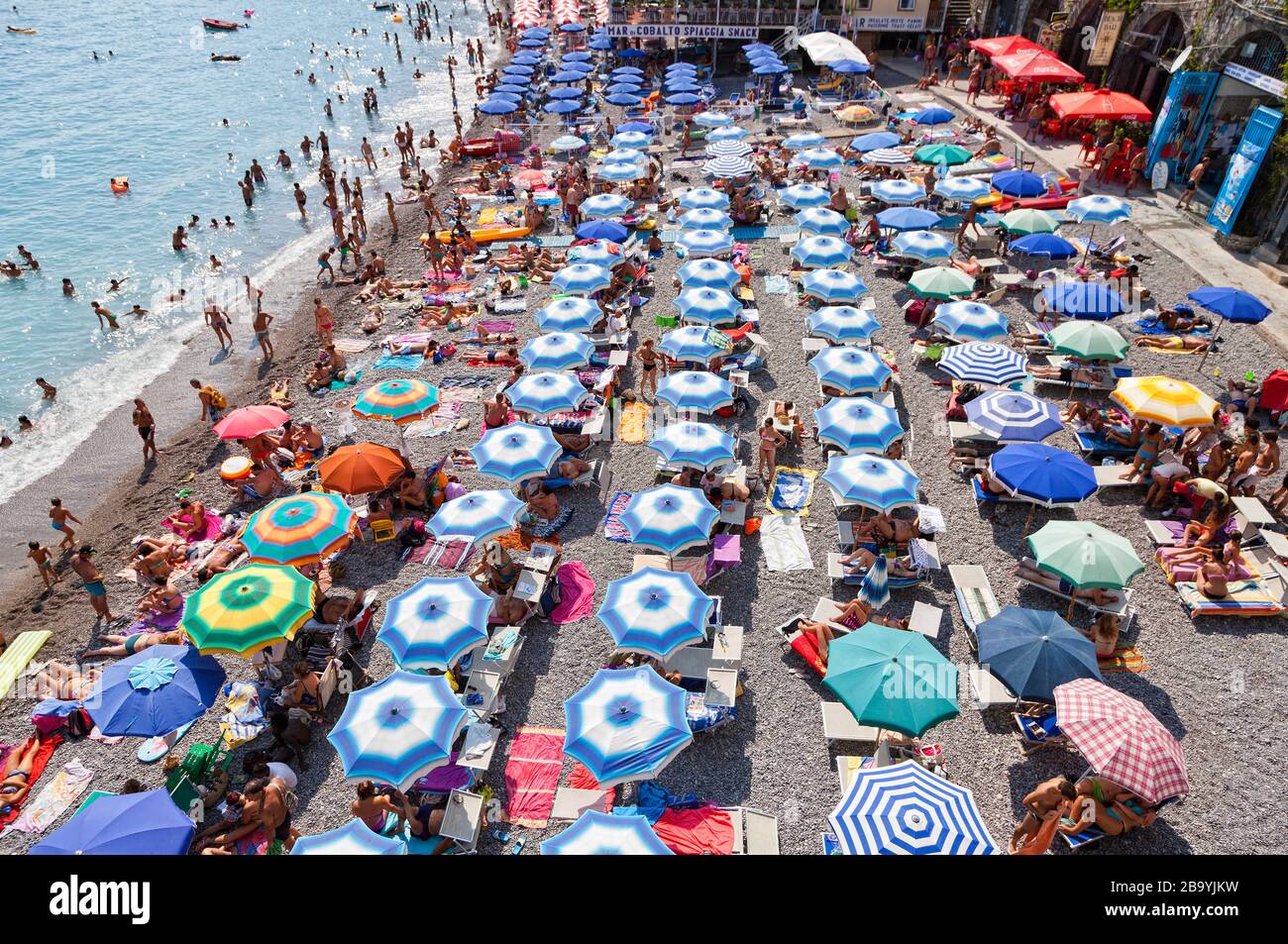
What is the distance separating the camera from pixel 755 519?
14.3 m

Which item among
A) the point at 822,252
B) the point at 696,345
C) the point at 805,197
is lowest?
the point at 696,345

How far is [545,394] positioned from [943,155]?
773 inches

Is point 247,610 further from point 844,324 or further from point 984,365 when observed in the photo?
point 984,365

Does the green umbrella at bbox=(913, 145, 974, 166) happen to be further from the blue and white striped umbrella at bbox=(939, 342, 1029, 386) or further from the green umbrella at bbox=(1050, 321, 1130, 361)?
the blue and white striped umbrella at bbox=(939, 342, 1029, 386)

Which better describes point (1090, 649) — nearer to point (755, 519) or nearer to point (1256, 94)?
point (755, 519)

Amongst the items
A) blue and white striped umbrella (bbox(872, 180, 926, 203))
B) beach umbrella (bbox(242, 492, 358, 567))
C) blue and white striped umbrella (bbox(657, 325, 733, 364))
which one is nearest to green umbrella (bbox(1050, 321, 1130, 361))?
blue and white striped umbrella (bbox(657, 325, 733, 364))

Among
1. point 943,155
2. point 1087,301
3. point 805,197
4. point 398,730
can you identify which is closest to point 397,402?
point 398,730

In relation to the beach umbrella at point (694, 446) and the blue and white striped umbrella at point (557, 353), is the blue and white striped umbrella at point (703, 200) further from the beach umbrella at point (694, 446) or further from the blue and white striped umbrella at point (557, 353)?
the beach umbrella at point (694, 446)

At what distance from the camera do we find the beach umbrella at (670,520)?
1181 centimetres

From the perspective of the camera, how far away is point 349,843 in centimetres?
804

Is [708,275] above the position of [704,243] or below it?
below

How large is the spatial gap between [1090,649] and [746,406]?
9126 millimetres

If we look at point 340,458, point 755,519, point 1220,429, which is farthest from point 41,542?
point 1220,429

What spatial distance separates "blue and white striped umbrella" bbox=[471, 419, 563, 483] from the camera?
43.9 ft
